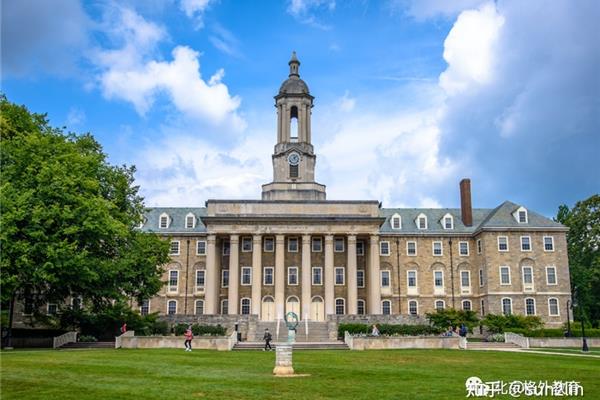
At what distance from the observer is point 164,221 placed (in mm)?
67875

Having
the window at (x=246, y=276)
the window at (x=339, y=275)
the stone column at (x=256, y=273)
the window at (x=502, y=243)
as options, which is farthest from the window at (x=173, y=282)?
the window at (x=502, y=243)

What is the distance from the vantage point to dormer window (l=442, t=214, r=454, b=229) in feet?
219

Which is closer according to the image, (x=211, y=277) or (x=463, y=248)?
(x=211, y=277)

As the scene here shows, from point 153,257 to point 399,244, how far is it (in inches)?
1231

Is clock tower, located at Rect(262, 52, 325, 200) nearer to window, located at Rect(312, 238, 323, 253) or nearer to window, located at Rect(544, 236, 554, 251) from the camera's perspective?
window, located at Rect(312, 238, 323, 253)

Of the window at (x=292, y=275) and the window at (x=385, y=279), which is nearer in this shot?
the window at (x=292, y=275)

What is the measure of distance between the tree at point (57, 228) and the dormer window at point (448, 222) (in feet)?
116

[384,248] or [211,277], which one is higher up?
[384,248]

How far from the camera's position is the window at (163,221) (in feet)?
222

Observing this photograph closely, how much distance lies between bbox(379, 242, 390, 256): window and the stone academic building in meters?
0.11

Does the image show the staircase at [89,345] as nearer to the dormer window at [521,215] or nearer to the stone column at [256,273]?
the stone column at [256,273]

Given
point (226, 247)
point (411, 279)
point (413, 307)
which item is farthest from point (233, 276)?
point (413, 307)

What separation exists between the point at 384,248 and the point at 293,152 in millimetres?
14441

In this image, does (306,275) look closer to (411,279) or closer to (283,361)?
(411,279)
